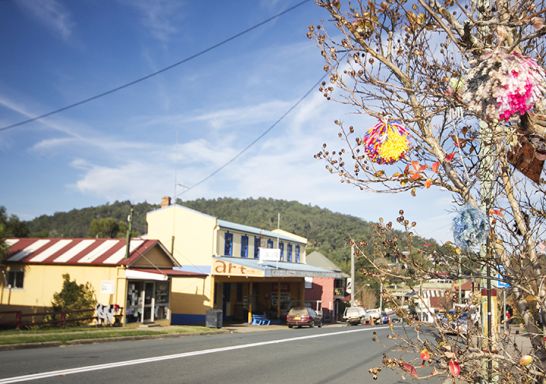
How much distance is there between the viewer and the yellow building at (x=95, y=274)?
81.5 ft

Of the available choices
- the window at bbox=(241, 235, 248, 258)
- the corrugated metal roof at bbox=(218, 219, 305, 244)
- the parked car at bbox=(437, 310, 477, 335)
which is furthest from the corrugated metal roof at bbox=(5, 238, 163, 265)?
the parked car at bbox=(437, 310, 477, 335)

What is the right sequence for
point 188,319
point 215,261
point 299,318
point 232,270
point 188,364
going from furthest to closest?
1. point 299,318
2. point 188,319
3. point 215,261
4. point 232,270
5. point 188,364

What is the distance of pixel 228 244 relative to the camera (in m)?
35.2

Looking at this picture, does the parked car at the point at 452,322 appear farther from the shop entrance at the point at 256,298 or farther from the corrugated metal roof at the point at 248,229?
the shop entrance at the point at 256,298

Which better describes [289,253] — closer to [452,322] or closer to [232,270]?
[232,270]

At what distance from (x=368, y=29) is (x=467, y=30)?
1432 millimetres

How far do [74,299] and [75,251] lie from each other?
355cm

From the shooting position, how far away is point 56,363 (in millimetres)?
11445

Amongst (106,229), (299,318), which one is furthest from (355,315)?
(106,229)

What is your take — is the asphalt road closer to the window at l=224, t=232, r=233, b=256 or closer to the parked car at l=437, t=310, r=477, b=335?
the parked car at l=437, t=310, r=477, b=335

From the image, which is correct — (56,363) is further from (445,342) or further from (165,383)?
(445,342)

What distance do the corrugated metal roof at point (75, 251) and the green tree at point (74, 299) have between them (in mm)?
1322

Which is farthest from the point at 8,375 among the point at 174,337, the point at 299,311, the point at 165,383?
the point at 299,311

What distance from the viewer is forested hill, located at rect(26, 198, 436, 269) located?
112 meters
